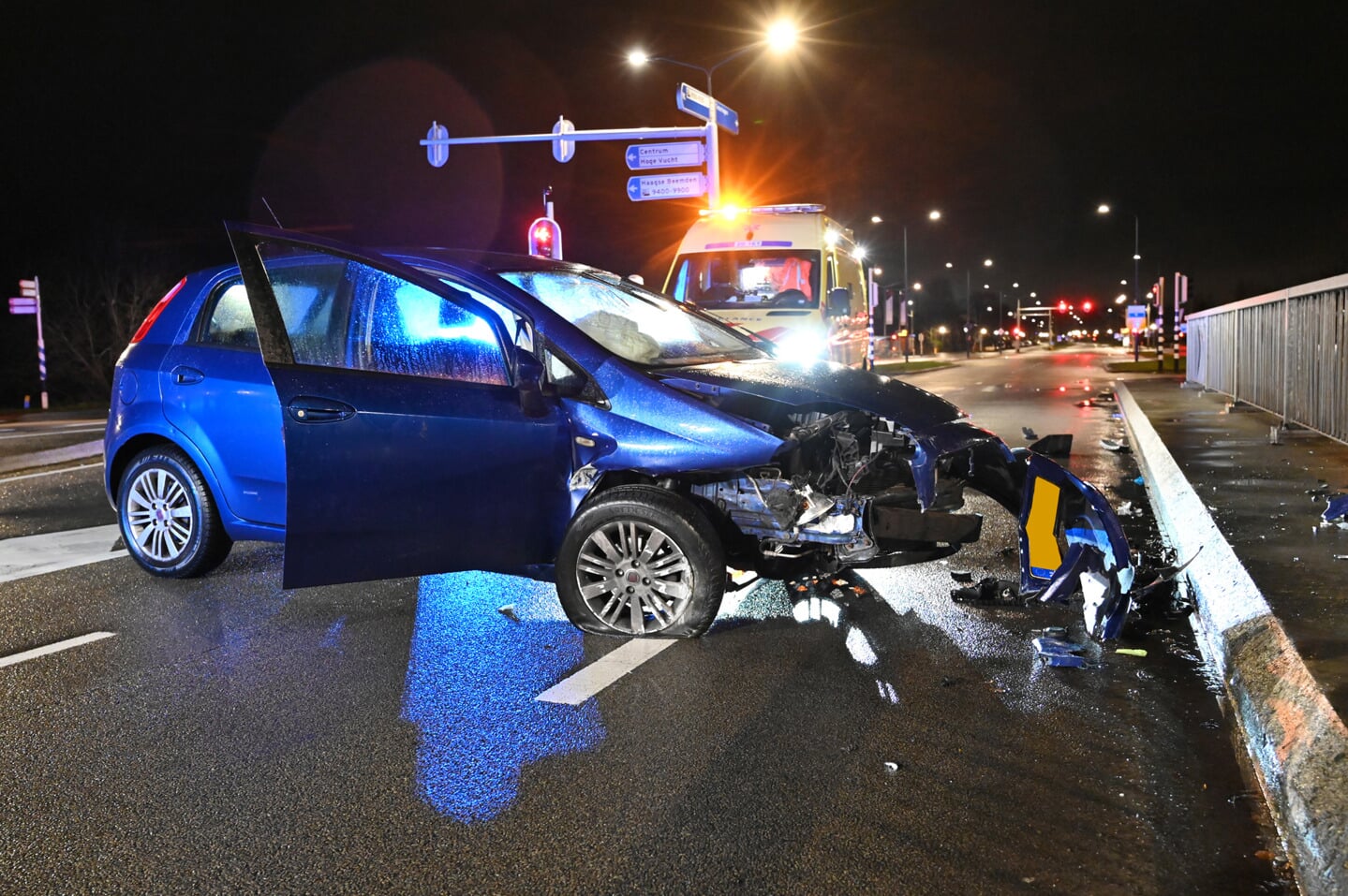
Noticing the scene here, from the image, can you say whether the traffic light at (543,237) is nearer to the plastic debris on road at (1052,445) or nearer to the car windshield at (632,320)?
the car windshield at (632,320)

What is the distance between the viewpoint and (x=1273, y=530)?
22.5 ft

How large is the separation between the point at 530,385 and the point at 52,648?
8.83ft

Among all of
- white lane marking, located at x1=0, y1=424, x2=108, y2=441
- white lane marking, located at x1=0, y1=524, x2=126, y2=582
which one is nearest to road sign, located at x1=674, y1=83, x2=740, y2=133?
white lane marking, located at x1=0, y1=424, x2=108, y2=441

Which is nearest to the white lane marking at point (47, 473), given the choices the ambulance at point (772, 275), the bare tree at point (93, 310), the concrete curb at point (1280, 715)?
the ambulance at point (772, 275)

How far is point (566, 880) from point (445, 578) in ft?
13.1

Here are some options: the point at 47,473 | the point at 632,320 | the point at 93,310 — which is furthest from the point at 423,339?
the point at 93,310

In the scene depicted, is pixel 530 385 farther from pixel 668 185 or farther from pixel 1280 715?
pixel 668 185

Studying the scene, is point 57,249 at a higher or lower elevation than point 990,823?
higher

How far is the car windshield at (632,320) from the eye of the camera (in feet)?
19.1

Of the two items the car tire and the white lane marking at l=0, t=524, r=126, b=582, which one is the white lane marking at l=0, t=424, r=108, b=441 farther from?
the car tire

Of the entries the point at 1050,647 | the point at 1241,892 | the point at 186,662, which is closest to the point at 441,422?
the point at 186,662

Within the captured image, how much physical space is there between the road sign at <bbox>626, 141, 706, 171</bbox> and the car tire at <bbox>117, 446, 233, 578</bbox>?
2275 centimetres

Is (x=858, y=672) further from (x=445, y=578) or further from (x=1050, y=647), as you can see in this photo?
(x=445, y=578)

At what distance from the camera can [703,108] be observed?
25953mm
